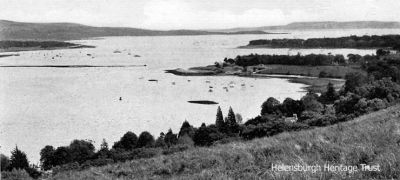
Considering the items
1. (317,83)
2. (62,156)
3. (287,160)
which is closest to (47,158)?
(62,156)

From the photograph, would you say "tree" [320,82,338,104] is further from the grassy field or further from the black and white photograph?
the grassy field

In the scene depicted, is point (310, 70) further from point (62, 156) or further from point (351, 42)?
point (62, 156)

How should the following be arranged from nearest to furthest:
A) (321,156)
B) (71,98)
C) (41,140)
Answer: (321,156)
(41,140)
(71,98)

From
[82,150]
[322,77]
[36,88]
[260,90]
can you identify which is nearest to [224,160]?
[82,150]

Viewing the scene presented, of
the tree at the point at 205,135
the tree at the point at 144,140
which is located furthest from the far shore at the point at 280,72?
the tree at the point at 144,140

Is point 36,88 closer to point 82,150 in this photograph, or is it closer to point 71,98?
point 71,98
